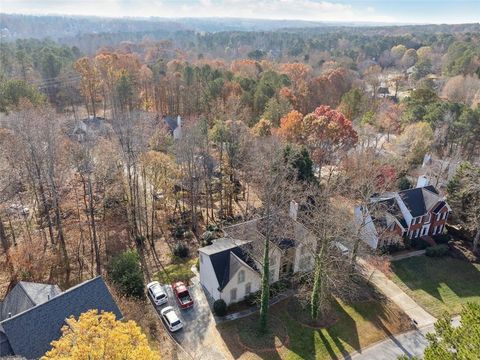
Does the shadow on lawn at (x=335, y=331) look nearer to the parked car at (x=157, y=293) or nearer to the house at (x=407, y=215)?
the parked car at (x=157, y=293)

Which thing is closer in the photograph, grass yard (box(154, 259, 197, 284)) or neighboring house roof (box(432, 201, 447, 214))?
grass yard (box(154, 259, 197, 284))

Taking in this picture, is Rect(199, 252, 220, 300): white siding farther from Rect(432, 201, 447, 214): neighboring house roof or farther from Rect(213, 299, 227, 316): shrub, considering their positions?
Rect(432, 201, 447, 214): neighboring house roof

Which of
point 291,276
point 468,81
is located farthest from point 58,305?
point 468,81

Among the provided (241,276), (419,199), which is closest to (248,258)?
(241,276)

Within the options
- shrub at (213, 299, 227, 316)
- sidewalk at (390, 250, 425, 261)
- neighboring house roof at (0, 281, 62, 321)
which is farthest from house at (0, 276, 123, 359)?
sidewalk at (390, 250, 425, 261)

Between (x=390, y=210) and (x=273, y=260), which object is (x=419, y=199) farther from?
(x=273, y=260)
